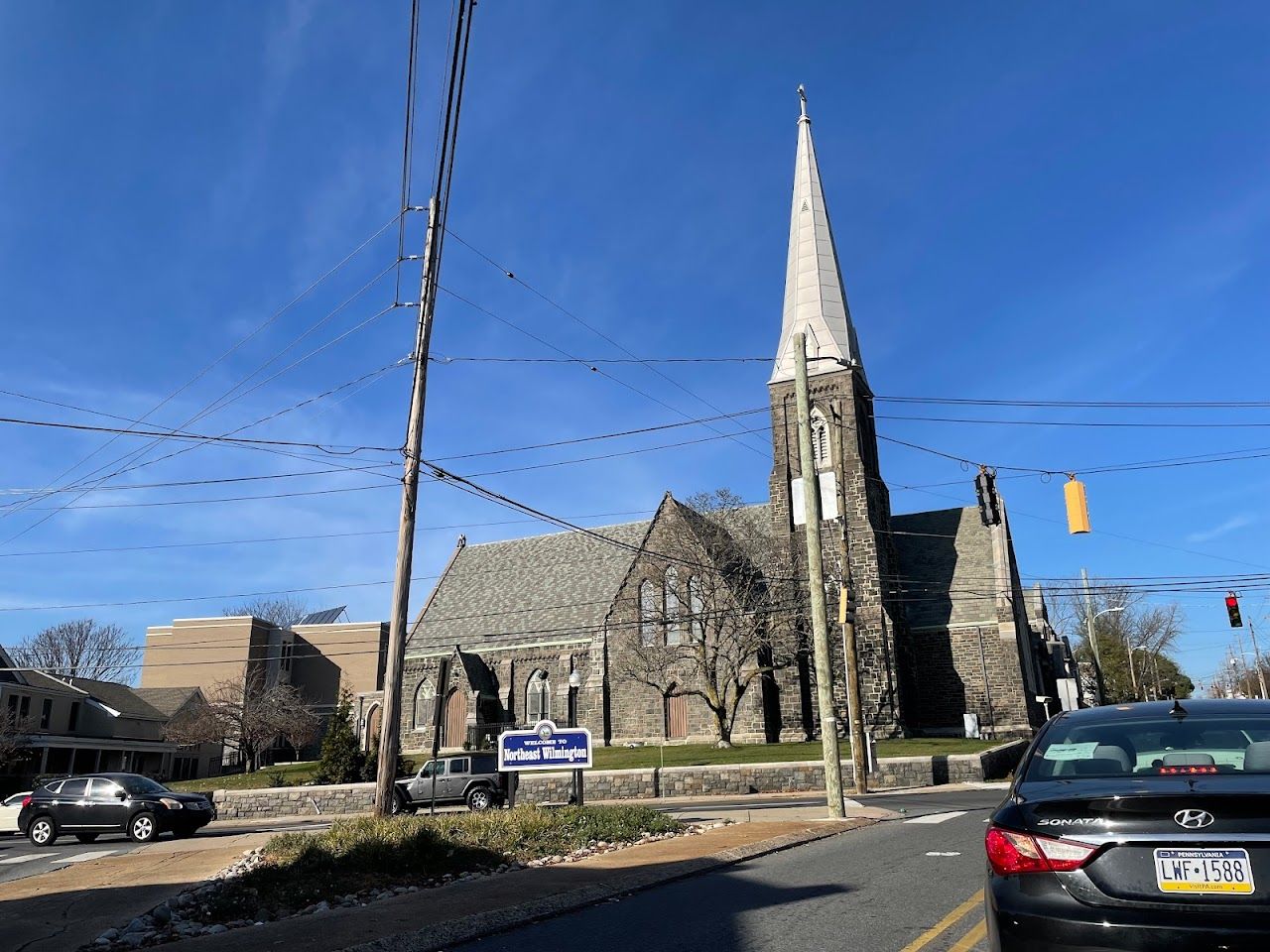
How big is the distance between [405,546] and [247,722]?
149ft

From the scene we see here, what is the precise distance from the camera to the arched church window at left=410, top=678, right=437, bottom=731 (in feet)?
159

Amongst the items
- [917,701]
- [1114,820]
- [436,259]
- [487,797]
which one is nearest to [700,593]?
[917,701]

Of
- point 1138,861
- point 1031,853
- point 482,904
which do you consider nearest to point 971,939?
point 1031,853

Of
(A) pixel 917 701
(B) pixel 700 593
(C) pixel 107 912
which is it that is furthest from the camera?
(A) pixel 917 701

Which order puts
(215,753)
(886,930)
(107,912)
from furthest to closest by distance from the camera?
1. (215,753)
2. (107,912)
3. (886,930)

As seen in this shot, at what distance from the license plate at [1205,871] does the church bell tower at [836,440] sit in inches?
1401

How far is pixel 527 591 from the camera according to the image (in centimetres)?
5197

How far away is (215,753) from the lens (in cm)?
6756

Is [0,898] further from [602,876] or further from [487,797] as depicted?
[487,797]

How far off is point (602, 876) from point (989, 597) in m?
37.7

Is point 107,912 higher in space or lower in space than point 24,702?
lower

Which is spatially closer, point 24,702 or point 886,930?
point 886,930

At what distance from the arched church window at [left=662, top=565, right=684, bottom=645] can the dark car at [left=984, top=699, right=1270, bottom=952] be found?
37.5 m

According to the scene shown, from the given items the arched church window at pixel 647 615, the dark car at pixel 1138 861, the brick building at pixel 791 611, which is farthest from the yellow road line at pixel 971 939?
the arched church window at pixel 647 615
